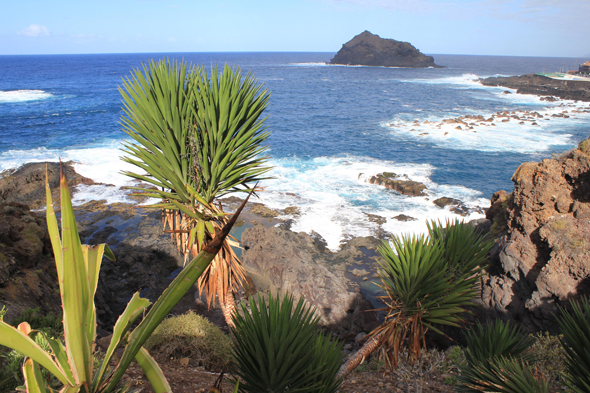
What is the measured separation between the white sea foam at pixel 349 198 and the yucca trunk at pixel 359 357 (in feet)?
34.5

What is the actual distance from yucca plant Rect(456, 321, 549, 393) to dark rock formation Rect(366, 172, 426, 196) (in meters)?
17.5

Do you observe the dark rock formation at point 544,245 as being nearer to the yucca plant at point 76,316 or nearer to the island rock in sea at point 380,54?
the yucca plant at point 76,316

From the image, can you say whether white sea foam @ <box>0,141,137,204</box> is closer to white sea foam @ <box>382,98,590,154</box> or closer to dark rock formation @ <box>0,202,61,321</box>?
dark rock formation @ <box>0,202,61,321</box>

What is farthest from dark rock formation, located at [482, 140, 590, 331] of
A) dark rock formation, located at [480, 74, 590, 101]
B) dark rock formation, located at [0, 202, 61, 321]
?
dark rock formation, located at [480, 74, 590, 101]

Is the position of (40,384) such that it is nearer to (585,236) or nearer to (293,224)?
(585,236)

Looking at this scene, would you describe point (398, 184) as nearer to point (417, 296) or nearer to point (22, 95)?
point (417, 296)

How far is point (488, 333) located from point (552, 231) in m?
4.01

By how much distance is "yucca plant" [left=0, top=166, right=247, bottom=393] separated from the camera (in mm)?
1583

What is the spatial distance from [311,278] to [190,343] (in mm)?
5041

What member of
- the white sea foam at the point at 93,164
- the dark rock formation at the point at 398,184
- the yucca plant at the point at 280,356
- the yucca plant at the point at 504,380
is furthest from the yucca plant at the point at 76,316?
the dark rock formation at the point at 398,184

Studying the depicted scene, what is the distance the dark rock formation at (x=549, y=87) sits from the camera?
58.9 metres

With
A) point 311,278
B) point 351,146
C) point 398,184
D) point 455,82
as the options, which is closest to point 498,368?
point 311,278

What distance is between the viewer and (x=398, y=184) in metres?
22.5

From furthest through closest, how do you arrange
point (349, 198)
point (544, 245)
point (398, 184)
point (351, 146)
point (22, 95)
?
1. point (22, 95)
2. point (351, 146)
3. point (398, 184)
4. point (349, 198)
5. point (544, 245)
